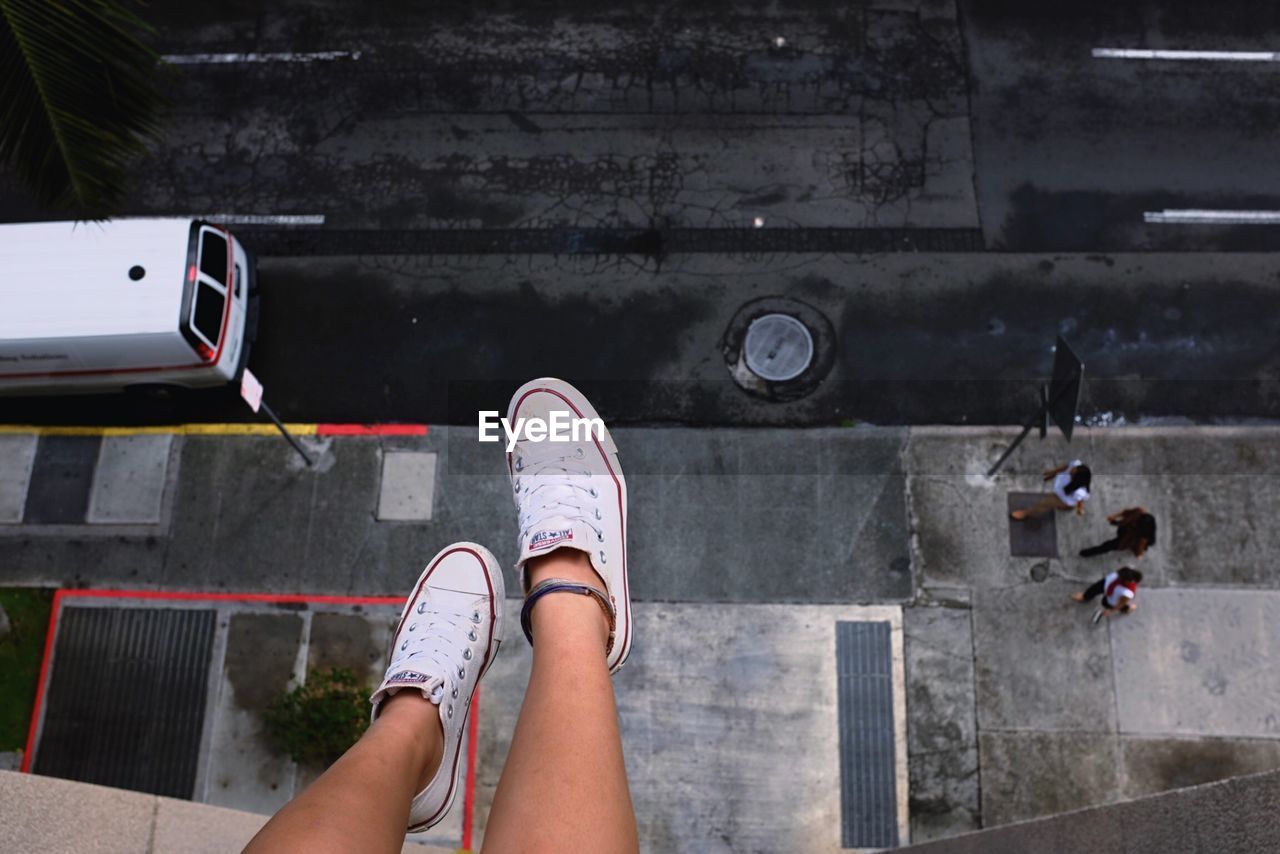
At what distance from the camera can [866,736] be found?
8500 millimetres

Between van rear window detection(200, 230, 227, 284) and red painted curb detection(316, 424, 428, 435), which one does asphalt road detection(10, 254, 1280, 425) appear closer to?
red painted curb detection(316, 424, 428, 435)

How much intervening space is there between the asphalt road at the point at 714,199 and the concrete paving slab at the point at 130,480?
1.21 ft

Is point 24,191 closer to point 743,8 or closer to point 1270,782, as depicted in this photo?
point 743,8

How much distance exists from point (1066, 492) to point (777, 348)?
328 centimetres

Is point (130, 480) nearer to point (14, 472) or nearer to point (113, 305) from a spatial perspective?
point (14, 472)

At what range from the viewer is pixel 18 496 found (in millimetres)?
9742

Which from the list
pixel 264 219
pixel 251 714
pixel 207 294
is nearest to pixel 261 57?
pixel 264 219

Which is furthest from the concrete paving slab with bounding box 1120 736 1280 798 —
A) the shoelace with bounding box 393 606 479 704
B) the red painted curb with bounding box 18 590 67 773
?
the red painted curb with bounding box 18 590 67 773

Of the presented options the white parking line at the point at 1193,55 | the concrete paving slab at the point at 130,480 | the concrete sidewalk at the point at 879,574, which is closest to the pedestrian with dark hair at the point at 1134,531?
the concrete sidewalk at the point at 879,574

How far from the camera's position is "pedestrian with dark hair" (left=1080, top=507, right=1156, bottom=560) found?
8.18 m

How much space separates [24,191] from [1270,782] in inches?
530

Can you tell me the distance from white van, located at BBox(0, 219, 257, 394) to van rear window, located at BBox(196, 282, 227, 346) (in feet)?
0.03

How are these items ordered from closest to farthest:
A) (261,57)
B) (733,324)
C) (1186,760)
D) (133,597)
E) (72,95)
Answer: (72,95) < (1186,760) < (133,597) < (733,324) < (261,57)

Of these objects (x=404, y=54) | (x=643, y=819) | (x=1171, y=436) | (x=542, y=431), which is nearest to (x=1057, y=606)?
(x=1171, y=436)
